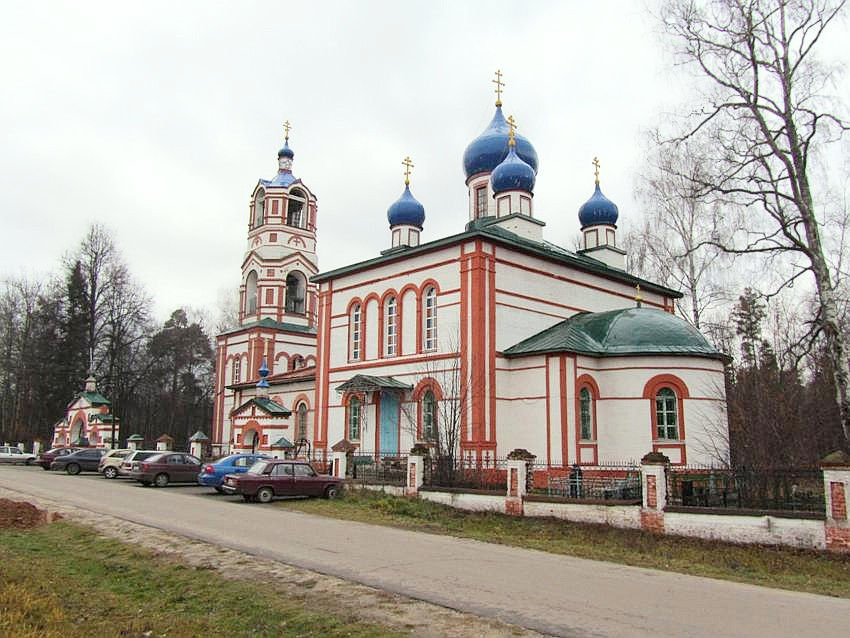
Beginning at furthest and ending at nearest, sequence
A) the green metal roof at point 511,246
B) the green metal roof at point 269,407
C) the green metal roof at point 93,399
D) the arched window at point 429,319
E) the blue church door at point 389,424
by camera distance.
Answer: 1. the green metal roof at point 93,399
2. the green metal roof at point 269,407
3. the blue church door at point 389,424
4. the arched window at point 429,319
5. the green metal roof at point 511,246

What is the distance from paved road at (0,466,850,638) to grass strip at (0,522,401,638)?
128cm

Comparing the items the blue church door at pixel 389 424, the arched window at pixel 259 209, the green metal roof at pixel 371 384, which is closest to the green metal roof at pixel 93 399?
the arched window at pixel 259 209

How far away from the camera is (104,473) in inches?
1026

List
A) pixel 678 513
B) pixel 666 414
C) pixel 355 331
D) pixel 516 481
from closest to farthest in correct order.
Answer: pixel 678 513, pixel 516 481, pixel 666 414, pixel 355 331

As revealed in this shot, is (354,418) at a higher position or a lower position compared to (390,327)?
lower

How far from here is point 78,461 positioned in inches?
1105

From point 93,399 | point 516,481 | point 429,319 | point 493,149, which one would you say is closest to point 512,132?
point 493,149

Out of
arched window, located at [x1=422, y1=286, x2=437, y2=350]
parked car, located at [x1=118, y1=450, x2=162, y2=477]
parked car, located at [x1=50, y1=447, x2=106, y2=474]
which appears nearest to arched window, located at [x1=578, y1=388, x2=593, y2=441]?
arched window, located at [x1=422, y1=286, x2=437, y2=350]

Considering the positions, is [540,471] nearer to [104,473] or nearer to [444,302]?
[444,302]

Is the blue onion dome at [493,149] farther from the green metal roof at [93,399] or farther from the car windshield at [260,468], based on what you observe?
the green metal roof at [93,399]

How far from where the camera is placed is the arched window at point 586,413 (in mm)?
20609

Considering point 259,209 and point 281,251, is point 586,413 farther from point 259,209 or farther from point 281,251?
point 259,209

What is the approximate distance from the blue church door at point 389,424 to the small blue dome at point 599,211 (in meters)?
11.6

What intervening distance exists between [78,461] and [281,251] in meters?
15.2
